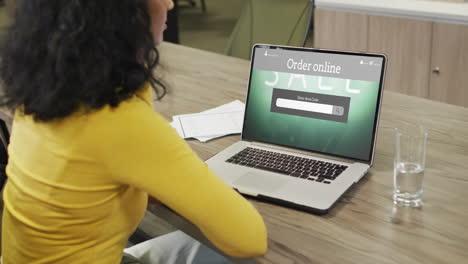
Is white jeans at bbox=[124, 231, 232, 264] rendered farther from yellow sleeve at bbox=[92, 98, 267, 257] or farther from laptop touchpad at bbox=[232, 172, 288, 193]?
yellow sleeve at bbox=[92, 98, 267, 257]

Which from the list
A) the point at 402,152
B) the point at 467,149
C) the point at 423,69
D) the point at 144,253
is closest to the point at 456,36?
the point at 423,69

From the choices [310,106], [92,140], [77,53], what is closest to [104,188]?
[92,140]

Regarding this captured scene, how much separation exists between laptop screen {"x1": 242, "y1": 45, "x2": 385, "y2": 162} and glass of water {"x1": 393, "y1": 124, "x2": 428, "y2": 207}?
97 mm

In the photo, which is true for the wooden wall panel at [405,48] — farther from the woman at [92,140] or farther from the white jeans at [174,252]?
the woman at [92,140]

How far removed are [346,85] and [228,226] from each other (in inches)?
21.0

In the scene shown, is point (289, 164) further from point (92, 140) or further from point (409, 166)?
point (92, 140)

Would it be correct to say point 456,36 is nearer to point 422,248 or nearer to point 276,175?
point 276,175

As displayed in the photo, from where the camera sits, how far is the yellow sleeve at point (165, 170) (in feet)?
3.10

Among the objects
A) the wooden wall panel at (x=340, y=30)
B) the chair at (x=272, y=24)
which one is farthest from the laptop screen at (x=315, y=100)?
the wooden wall panel at (x=340, y=30)

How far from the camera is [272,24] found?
254 cm

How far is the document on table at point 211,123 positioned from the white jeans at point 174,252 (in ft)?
0.91

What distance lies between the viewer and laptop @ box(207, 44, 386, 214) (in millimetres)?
1273

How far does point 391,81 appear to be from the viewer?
3154mm

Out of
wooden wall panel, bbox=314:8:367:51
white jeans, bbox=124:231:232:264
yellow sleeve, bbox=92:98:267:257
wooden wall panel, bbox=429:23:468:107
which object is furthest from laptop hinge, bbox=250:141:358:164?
wooden wall panel, bbox=314:8:367:51
